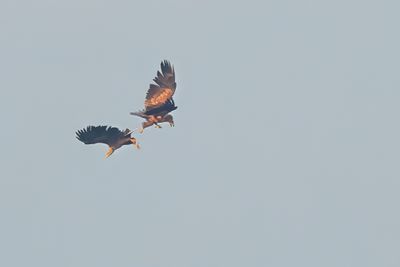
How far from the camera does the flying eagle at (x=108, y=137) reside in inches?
5832

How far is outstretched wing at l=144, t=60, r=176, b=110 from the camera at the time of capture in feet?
490

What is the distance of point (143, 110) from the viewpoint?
489 feet

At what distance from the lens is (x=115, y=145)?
489 feet

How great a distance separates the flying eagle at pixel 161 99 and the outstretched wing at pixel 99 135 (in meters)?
1.27

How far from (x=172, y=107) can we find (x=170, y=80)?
54.2 inches

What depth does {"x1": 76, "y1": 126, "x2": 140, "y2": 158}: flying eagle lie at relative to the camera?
148125mm

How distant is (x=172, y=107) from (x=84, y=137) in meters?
4.39

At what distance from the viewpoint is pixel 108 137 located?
488 ft

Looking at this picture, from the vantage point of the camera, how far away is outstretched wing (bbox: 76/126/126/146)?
148m

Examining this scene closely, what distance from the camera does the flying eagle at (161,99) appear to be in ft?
488

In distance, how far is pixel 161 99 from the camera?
149 meters

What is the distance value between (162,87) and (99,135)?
3913mm

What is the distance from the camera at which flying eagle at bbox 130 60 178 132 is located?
148875 mm

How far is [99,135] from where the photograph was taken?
148 metres
